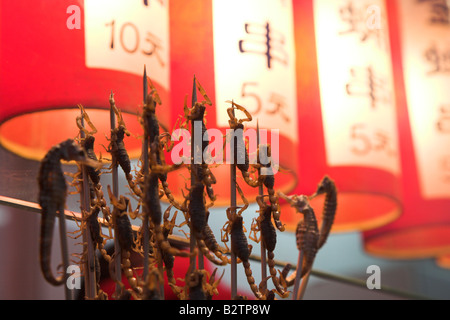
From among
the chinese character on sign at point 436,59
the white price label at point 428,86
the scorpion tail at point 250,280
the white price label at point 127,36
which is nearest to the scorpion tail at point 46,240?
the scorpion tail at point 250,280

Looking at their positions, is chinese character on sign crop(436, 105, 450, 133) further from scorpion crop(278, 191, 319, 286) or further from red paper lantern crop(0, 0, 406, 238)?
scorpion crop(278, 191, 319, 286)

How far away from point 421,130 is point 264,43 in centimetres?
72

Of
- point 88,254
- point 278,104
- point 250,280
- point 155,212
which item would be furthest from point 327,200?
point 278,104

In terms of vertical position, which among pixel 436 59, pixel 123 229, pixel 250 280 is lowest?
pixel 250 280

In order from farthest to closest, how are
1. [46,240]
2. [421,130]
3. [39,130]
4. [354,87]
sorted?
[421,130] → [354,87] → [39,130] → [46,240]

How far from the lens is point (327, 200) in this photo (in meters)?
0.88

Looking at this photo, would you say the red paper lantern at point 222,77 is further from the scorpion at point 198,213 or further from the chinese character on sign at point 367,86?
the scorpion at point 198,213

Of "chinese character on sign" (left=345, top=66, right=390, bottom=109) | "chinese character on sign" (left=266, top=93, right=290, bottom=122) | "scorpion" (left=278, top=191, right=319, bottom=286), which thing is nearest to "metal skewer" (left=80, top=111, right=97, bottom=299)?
"scorpion" (left=278, top=191, right=319, bottom=286)

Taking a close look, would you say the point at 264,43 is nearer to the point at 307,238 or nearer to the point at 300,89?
the point at 300,89

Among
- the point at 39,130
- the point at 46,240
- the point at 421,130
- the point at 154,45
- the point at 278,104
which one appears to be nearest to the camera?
the point at 46,240

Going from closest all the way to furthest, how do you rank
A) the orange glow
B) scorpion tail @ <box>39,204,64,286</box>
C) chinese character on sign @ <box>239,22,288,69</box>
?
scorpion tail @ <box>39,204,64,286</box>
the orange glow
chinese character on sign @ <box>239,22,288,69</box>

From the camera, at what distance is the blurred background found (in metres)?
1.39

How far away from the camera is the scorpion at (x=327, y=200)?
2.85 feet
